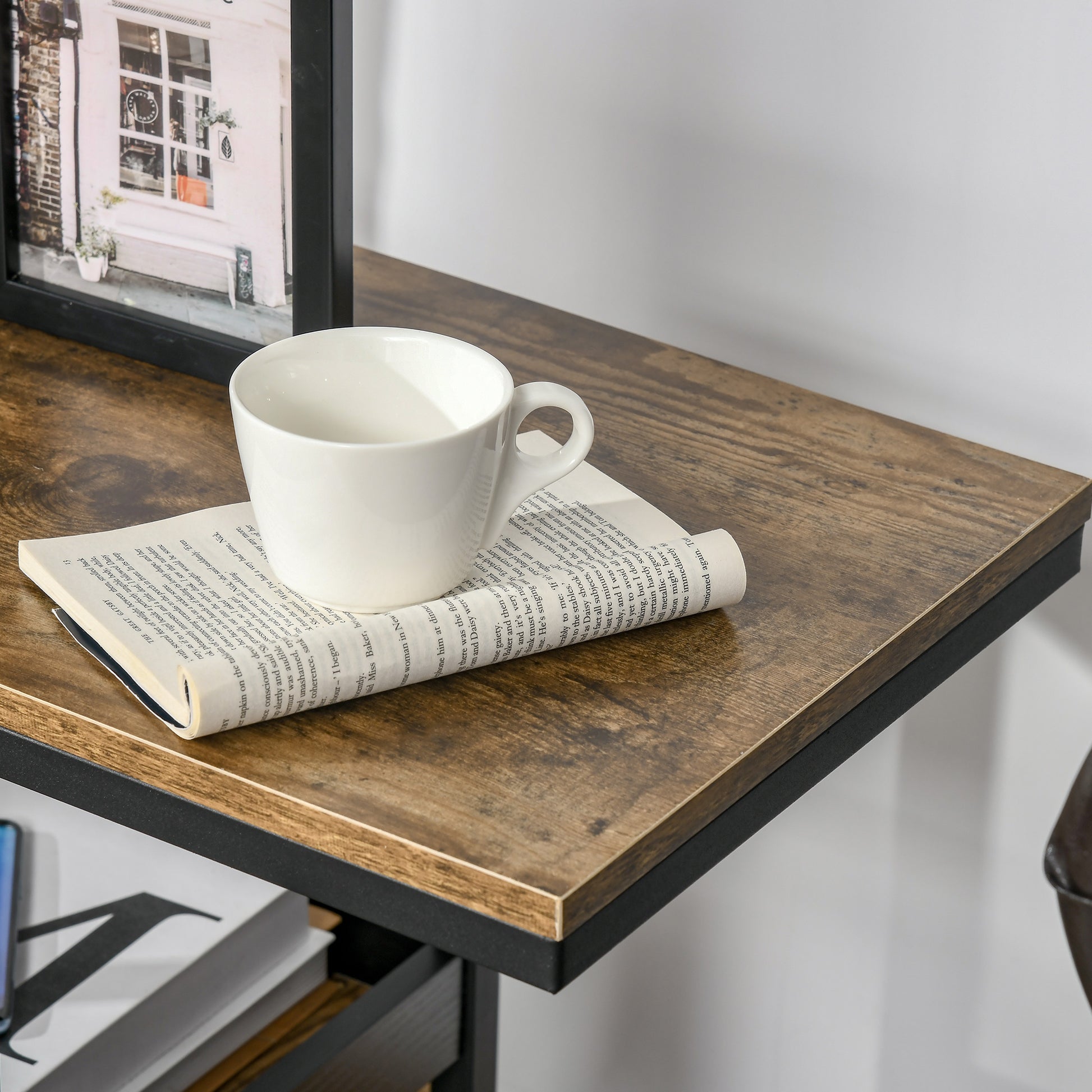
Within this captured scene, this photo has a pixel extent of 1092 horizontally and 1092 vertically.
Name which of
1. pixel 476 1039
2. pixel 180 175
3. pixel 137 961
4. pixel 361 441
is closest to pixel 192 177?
pixel 180 175

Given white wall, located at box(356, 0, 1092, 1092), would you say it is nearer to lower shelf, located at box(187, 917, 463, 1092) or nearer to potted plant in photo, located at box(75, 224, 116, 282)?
lower shelf, located at box(187, 917, 463, 1092)

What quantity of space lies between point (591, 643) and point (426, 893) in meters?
0.13

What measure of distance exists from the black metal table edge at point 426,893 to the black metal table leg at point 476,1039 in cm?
46

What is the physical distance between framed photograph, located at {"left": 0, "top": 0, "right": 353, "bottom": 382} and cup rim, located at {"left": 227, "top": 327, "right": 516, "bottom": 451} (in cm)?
10

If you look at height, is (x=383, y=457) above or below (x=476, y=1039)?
above

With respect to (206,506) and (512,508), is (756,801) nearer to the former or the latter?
(512,508)

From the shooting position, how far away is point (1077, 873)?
0.44 meters

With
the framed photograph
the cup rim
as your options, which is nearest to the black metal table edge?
the cup rim

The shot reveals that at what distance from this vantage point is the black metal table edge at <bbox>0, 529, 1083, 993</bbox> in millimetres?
399

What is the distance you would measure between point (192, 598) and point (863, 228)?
0.49 m

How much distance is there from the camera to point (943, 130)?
766 mm

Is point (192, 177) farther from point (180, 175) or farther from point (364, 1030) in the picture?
point (364, 1030)

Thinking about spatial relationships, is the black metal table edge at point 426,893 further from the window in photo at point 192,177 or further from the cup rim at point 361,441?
the window in photo at point 192,177

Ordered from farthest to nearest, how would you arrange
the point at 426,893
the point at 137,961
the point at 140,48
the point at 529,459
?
1. the point at 137,961
2. the point at 140,48
3. the point at 529,459
4. the point at 426,893
